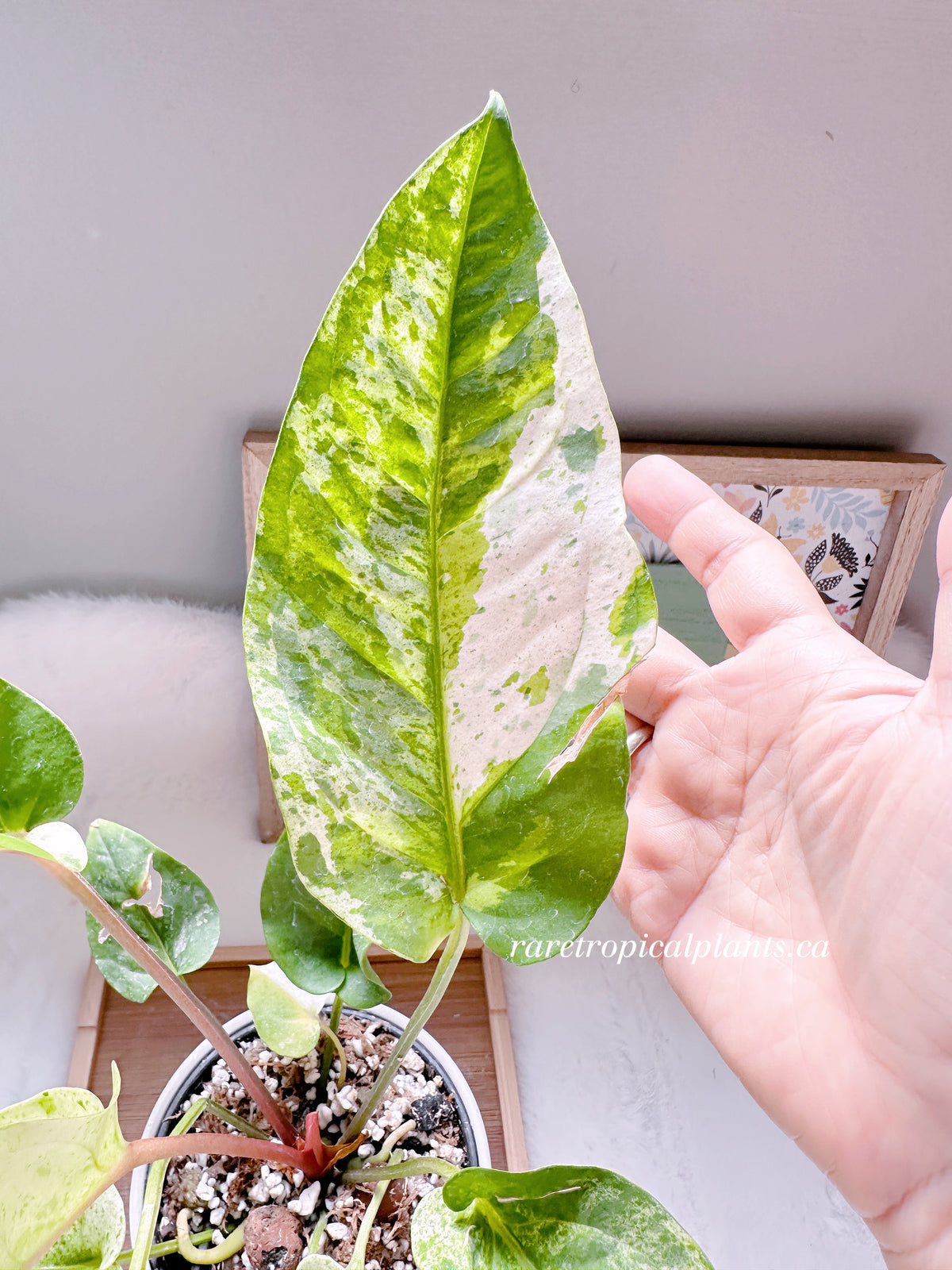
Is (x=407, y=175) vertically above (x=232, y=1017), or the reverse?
(x=407, y=175)

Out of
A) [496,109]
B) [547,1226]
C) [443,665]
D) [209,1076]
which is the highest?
[496,109]

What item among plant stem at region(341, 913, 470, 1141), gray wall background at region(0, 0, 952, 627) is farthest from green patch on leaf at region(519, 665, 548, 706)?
gray wall background at region(0, 0, 952, 627)

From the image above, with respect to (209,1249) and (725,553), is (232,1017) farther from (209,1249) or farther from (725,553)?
(725,553)

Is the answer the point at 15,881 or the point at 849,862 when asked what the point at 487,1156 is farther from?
the point at 15,881

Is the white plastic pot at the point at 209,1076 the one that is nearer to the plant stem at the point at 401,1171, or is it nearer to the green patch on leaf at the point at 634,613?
the plant stem at the point at 401,1171

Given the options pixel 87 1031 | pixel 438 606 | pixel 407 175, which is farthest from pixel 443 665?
pixel 87 1031

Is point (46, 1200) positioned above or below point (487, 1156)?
above

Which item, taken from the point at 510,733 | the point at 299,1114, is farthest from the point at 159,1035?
the point at 510,733
